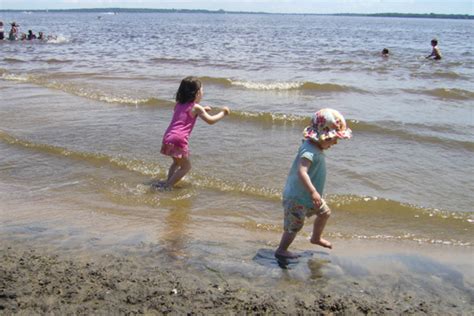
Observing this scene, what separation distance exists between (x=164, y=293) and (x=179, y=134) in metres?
3.00

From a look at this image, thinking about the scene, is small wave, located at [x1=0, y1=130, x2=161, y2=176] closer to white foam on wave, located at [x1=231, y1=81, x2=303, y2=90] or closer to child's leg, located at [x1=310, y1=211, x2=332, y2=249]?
child's leg, located at [x1=310, y1=211, x2=332, y2=249]

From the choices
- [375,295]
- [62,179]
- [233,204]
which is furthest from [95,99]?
[375,295]

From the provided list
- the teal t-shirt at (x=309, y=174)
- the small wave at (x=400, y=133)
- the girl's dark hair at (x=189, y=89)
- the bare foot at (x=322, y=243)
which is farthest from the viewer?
the small wave at (x=400, y=133)

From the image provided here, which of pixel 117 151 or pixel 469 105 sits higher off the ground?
pixel 469 105

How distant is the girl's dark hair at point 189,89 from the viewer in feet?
19.8

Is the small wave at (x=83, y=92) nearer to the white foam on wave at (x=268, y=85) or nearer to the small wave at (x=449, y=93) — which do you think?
the white foam on wave at (x=268, y=85)

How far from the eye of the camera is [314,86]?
46.5 ft

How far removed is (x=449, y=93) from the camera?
1320 centimetres

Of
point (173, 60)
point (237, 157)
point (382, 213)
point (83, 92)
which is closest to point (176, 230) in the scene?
point (382, 213)

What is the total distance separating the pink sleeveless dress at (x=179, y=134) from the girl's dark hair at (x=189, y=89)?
0.07m

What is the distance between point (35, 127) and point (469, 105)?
32.0 feet

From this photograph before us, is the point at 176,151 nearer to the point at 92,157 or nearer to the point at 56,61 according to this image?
the point at 92,157

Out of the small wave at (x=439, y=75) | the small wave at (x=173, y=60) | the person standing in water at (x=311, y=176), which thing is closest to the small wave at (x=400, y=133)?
the person standing in water at (x=311, y=176)

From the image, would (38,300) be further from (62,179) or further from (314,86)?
(314,86)
